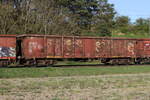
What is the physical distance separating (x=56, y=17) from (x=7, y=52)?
60.3 feet

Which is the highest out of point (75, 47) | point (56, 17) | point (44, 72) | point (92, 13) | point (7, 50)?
point (92, 13)

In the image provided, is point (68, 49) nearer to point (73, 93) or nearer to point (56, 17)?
point (56, 17)

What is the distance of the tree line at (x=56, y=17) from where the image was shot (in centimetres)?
3896

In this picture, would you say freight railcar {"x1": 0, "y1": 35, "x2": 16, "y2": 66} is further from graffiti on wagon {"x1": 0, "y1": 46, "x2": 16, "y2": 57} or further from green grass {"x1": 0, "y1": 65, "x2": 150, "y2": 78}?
green grass {"x1": 0, "y1": 65, "x2": 150, "y2": 78}

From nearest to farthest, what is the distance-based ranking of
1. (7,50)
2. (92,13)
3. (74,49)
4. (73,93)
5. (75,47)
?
(73,93) → (7,50) → (74,49) → (75,47) → (92,13)

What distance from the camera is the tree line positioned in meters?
39.0

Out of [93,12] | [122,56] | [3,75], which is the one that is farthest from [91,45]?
[93,12]

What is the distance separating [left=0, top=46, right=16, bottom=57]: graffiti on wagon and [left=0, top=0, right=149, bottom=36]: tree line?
11.5 m

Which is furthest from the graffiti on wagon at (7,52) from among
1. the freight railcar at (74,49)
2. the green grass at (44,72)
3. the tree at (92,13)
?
the tree at (92,13)

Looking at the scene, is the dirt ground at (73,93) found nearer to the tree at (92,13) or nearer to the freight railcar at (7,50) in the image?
the freight railcar at (7,50)

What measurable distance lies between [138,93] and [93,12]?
47618 millimetres

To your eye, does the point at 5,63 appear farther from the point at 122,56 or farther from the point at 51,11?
the point at 51,11

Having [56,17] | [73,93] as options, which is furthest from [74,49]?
[73,93]

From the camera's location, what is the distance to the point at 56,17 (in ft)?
142
